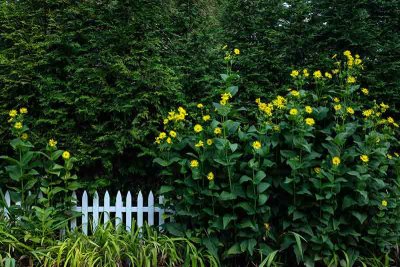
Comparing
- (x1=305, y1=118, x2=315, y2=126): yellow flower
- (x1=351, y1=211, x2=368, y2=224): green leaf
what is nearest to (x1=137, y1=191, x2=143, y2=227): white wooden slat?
(x1=305, y1=118, x2=315, y2=126): yellow flower

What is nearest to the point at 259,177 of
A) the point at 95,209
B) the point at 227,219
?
the point at 227,219

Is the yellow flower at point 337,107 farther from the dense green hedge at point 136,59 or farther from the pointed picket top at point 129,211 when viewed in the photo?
the pointed picket top at point 129,211

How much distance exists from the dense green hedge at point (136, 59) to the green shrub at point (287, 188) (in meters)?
0.66

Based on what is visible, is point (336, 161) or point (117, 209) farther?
point (117, 209)

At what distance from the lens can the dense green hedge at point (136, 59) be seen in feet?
13.3

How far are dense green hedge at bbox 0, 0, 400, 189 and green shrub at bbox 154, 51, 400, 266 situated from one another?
66cm

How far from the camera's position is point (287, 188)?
11.1ft

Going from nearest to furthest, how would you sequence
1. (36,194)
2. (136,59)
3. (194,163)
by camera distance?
(194,163) → (36,194) → (136,59)

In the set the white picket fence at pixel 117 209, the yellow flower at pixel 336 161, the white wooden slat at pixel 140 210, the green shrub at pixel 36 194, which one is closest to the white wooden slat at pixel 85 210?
the white picket fence at pixel 117 209

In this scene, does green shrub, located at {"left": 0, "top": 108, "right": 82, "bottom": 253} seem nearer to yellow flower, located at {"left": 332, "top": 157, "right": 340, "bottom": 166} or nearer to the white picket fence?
the white picket fence

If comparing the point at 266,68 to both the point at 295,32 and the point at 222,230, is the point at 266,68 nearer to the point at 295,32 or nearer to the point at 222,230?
the point at 295,32

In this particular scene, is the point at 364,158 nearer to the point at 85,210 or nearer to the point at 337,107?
the point at 337,107

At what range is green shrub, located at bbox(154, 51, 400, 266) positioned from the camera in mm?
3307

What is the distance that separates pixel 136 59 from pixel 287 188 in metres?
1.92
